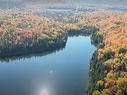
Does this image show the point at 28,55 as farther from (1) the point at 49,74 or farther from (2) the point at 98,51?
(2) the point at 98,51

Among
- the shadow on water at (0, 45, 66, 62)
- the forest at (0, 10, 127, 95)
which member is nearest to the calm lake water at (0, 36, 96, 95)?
the shadow on water at (0, 45, 66, 62)

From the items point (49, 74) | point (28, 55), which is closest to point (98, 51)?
point (49, 74)

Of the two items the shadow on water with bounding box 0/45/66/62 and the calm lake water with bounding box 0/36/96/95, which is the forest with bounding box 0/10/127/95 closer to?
the shadow on water with bounding box 0/45/66/62

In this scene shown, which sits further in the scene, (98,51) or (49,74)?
(98,51)

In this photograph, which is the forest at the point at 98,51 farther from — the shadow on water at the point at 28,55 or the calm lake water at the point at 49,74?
the calm lake water at the point at 49,74

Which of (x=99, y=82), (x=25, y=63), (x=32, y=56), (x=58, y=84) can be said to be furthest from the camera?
(x=32, y=56)

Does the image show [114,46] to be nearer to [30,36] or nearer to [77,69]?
[77,69]

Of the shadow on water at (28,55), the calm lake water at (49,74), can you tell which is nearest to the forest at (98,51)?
the shadow on water at (28,55)

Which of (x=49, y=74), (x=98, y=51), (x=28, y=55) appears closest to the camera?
(x=49, y=74)

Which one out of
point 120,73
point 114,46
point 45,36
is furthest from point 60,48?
point 120,73
